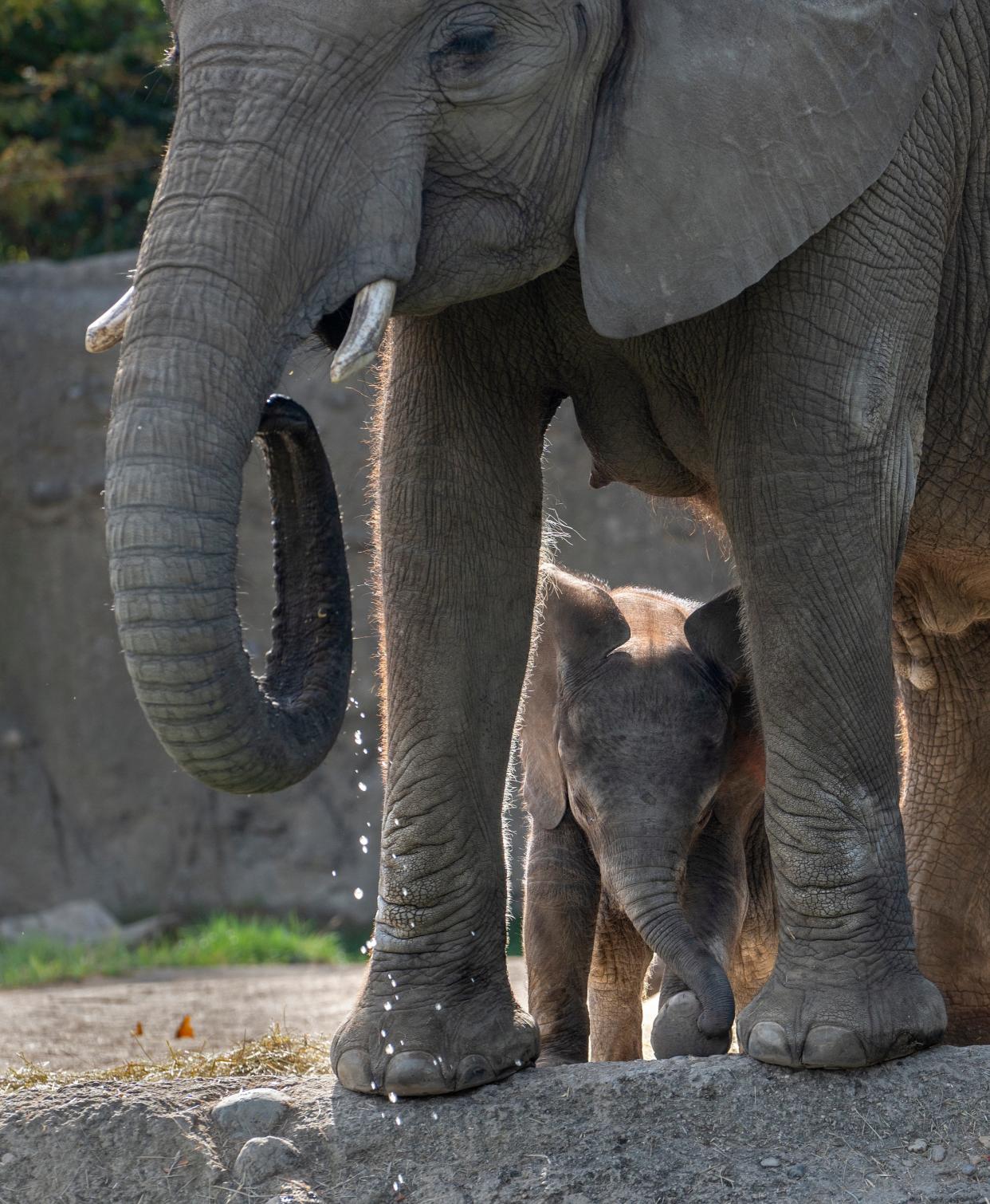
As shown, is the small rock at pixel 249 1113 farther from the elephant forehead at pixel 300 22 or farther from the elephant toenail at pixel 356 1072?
the elephant forehead at pixel 300 22

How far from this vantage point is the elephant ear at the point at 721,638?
477cm

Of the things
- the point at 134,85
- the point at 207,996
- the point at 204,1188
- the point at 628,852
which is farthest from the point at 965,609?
the point at 134,85

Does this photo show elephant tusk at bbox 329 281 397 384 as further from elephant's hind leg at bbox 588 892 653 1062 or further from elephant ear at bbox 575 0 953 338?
elephant's hind leg at bbox 588 892 653 1062

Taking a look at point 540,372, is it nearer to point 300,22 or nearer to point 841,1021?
point 300,22

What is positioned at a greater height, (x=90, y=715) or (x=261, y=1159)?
(x=90, y=715)

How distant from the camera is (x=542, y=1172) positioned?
3.64 meters

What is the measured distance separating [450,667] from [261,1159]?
109 cm

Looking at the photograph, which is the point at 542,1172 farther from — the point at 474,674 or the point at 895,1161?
the point at 474,674

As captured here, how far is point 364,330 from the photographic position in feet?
10.8

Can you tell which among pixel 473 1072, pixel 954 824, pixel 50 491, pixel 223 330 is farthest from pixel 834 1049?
pixel 50 491

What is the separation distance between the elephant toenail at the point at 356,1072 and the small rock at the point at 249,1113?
0.14m

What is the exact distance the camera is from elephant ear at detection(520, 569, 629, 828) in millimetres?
4832

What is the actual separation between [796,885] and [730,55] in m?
1.60

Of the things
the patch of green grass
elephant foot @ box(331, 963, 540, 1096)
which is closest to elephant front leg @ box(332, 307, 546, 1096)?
elephant foot @ box(331, 963, 540, 1096)
